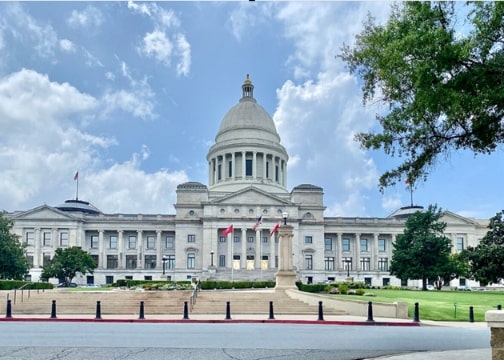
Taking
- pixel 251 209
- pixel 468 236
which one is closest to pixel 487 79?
pixel 251 209

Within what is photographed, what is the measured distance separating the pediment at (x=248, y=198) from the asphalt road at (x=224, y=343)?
78.6 metres

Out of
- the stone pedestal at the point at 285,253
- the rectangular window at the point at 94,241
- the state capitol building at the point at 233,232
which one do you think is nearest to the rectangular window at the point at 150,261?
the state capitol building at the point at 233,232

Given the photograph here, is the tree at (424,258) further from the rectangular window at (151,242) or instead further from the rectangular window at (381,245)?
the rectangular window at (151,242)

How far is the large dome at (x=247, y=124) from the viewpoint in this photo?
11581 centimetres

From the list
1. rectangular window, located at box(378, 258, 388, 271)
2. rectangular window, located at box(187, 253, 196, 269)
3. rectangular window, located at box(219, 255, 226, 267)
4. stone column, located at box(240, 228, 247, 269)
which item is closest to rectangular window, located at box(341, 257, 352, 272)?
rectangular window, located at box(378, 258, 388, 271)

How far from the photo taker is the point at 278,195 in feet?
354

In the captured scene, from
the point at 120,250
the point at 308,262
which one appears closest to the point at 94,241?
the point at 120,250

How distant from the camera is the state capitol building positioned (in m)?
99.2

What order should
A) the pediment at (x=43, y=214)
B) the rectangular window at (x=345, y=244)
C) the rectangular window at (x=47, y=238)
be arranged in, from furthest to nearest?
the rectangular window at (x=345, y=244)
the pediment at (x=43, y=214)
the rectangular window at (x=47, y=238)

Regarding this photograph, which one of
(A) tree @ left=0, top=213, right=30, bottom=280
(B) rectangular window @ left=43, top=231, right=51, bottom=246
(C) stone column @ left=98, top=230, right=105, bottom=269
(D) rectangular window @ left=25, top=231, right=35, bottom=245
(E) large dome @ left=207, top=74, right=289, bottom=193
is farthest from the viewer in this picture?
(E) large dome @ left=207, top=74, right=289, bottom=193

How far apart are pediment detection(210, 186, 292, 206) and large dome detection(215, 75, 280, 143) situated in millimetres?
18171

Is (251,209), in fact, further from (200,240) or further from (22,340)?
(22,340)

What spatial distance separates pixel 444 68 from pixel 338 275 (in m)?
94.2

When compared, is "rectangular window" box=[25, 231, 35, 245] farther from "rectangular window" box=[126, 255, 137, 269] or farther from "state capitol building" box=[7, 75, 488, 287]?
"rectangular window" box=[126, 255, 137, 269]
